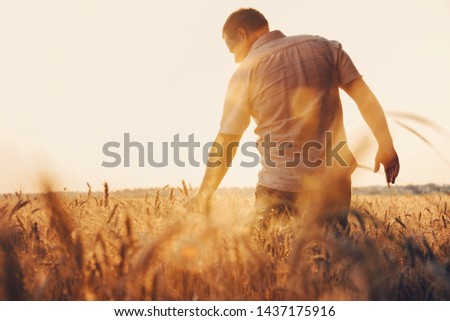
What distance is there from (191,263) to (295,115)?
149cm

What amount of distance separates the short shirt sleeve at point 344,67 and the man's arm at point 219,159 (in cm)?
65

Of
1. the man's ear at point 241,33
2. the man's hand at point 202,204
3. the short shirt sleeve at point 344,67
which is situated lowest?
the man's hand at point 202,204

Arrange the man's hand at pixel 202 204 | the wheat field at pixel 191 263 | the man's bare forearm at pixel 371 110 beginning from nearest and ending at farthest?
1. the wheat field at pixel 191 263
2. the man's hand at pixel 202 204
3. the man's bare forearm at pixel 371 110

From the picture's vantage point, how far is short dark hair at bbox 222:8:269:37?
3334 mm

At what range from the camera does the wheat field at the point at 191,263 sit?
1.45 metres

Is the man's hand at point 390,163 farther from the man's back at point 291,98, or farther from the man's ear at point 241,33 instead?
the man's ear at point 241,33

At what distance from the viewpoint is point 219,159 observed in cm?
310

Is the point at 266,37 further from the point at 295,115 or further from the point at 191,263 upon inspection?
the point at 191,263

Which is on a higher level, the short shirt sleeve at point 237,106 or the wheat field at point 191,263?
the short shirt sleeve at point 237,106

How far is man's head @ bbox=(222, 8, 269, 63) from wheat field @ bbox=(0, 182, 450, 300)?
148 cm

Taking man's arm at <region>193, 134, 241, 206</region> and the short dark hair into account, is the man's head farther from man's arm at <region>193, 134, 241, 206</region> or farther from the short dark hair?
man's arm at <region>193, 134, 241, 206</region>

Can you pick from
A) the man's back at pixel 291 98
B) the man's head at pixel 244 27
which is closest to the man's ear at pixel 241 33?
the man's head at pixel 244 27

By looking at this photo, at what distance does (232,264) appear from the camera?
1835mm
